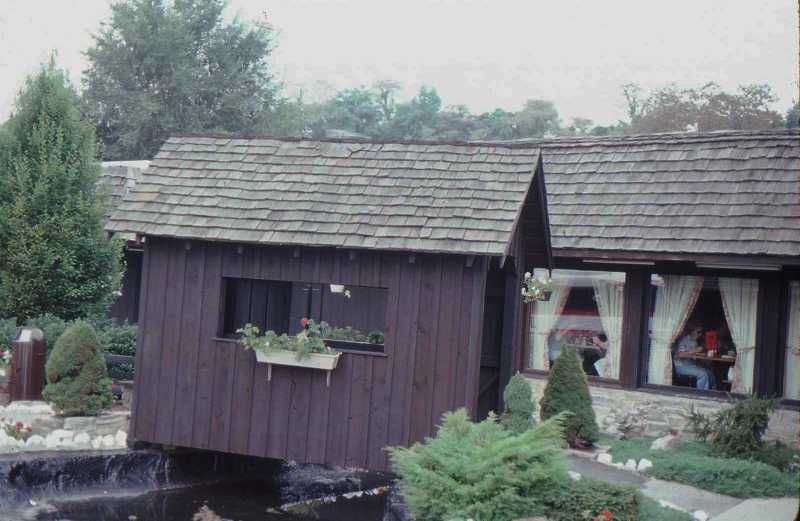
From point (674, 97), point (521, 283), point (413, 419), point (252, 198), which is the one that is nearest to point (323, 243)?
point (252, 198)

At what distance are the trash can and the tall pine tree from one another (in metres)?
2.43

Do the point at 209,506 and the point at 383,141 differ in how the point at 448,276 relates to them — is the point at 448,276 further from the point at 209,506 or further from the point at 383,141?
the point at 209,506

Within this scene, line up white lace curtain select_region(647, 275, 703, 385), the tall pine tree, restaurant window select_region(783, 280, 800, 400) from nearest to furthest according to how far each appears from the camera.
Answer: restaurant window select_region(783, 280, 800, 400) → white lace curtain select_region(647, 275, 703, 385) → the tall pine tree

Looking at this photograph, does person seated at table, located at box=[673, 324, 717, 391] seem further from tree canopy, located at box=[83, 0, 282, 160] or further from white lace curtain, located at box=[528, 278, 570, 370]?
tree canopy, located at box=[83, 0, 282, 160]

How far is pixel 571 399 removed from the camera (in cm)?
1101

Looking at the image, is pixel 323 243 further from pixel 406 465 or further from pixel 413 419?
pixel 406 465

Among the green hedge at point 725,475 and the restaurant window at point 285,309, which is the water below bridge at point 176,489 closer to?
the restaurant window at point 285,309

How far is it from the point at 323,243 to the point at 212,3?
99.8 feet

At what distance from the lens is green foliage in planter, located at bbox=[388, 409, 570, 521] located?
289 inches

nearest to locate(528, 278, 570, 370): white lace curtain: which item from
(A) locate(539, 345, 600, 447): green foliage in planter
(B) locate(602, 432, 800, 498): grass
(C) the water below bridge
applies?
(A) locate(539, 345, 600, 447): green foliage in planter

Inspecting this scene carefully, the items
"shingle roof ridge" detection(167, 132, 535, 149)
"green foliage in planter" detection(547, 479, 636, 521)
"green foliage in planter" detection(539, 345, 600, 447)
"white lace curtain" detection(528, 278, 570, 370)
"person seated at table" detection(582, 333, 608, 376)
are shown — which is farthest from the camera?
"white lace curtain" detection(528, 278, 570, 370)

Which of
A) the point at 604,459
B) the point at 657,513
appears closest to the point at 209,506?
the point at 604,459

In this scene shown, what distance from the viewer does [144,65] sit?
3616cm

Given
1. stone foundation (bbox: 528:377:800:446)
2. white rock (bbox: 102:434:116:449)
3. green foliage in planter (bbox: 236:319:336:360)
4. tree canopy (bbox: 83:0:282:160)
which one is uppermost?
tree canopy (bbox: 83:0:282:160)
